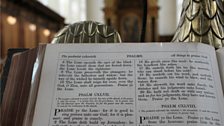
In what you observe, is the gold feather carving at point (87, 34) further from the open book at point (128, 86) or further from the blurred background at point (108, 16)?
the blurred background at point (108, 16)

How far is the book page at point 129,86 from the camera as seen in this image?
1.61ft

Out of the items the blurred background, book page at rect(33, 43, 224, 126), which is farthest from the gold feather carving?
the blurred background

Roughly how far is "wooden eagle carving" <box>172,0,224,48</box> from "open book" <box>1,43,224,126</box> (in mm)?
115

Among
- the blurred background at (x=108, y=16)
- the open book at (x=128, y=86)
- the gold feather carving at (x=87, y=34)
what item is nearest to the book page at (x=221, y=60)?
the open book at (x=128, y=86)

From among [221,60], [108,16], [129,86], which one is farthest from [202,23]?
[108,16]

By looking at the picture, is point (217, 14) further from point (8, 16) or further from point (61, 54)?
point (8, 16)

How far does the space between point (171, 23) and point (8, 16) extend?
6063 mm

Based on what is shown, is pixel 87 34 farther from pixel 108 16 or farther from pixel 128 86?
pixel 108 16

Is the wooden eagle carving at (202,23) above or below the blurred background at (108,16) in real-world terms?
below

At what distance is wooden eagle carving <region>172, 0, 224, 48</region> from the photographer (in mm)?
667

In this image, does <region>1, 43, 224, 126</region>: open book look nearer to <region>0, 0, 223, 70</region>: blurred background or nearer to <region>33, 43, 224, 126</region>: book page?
<region>33, 43, 224, 126</region>: book page

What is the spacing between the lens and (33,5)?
6043mm

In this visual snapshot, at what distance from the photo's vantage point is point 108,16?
993 cm

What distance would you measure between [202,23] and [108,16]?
934 centimetres
